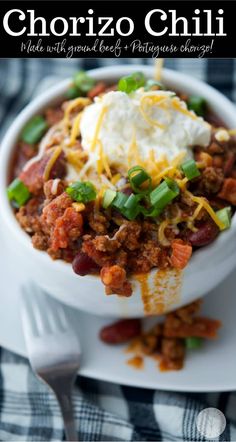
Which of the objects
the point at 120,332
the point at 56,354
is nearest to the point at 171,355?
the point at 120,332

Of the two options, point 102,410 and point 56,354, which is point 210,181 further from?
point 102,410

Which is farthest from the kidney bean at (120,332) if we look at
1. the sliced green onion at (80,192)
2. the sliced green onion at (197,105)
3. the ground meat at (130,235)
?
the sliced green onion at (197,105)

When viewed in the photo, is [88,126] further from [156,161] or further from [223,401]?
[223,401]

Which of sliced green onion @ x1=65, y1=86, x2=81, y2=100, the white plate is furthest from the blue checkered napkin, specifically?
sliced green onion @ x1=65, y1=86, x2=81, y2=100

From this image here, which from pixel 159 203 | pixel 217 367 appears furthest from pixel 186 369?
pixel 159 203

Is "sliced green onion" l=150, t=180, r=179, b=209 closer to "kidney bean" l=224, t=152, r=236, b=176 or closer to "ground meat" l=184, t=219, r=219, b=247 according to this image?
"ground meat" l=184, t=219, r=219, b=247

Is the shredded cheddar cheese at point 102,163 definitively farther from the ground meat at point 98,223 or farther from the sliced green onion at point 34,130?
the sliced green onion at point 34,130

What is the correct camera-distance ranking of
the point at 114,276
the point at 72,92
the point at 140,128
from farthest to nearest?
the point at 72,92 → the point at 140,128 → the point at 114,276
